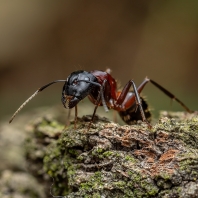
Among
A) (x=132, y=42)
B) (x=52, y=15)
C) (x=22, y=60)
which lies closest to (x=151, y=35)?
(x=132, y=42)

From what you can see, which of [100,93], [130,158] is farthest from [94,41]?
[130,158]

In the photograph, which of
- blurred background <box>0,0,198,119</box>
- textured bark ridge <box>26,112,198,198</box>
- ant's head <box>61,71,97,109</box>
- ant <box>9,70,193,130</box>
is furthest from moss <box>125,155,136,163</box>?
blurred background <box>0,0,198,119</box>

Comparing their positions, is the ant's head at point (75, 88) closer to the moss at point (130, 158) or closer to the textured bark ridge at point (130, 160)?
the textured bark ridge at point (130, 160)

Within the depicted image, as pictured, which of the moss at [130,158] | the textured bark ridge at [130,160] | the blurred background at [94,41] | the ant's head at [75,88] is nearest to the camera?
the textured bark ridge at [130,160]

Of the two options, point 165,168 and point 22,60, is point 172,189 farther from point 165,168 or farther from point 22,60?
point 22,60

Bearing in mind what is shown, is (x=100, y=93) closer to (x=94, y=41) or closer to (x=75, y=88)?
(x=75, y=88)

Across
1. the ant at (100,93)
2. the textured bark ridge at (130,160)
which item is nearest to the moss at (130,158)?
the textured bark ridge at (130,160)

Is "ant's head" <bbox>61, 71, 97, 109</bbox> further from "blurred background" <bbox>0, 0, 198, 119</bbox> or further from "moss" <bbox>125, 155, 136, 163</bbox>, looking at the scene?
"blurred background" <bbox>0, 0, 198, 119</bbox>
